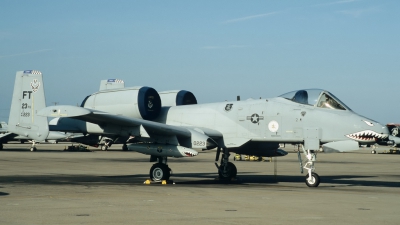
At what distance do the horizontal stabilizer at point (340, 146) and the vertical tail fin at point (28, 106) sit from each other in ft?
41.8

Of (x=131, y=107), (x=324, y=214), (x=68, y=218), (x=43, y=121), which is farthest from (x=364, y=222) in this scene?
(x=43, y=121)

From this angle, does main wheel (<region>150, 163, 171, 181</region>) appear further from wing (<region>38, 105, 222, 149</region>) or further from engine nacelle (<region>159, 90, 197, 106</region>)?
engine nacelle (<region>159, 90, 197, 106</region>)

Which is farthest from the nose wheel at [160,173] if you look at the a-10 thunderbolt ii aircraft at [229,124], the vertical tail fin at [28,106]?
the vertical tail fin at [28,106]

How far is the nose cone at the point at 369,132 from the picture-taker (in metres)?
17.8

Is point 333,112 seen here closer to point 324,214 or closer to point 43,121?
point 324,214

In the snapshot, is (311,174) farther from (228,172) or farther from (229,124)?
(228,172)

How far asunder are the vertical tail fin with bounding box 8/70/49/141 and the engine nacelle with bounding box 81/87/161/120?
3.70 m

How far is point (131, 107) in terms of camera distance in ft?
70.3

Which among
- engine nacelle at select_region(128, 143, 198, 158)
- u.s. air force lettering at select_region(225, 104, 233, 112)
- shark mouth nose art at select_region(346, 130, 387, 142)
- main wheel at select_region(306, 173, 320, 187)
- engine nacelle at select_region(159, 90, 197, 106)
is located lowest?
main wheel at select_region(306, 173, 320, 187)

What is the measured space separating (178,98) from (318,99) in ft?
21.7

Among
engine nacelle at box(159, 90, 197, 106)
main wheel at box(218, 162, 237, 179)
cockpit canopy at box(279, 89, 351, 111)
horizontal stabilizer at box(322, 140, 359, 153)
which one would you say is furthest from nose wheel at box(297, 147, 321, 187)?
engine nacelle at box(159, 90, 197, 106)

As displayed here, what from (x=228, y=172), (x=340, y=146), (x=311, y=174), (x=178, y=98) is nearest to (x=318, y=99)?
(x=340, y=146)

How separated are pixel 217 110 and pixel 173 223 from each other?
36.4ft

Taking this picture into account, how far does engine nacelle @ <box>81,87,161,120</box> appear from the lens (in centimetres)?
2144
